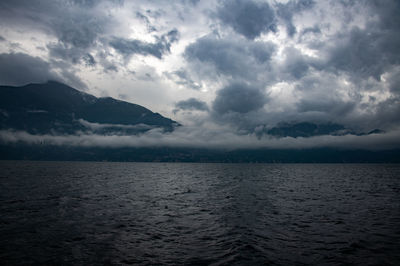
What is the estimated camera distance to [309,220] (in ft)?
83.1

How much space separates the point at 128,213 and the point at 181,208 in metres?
7.66

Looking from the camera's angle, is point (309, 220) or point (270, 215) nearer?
point (309, 220)

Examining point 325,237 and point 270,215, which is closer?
point 325,237

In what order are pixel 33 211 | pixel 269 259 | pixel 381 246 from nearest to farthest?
pixel 269 259 < pixel 381 246 < pixel 33 211

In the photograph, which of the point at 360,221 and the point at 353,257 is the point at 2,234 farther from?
the point at 360,221

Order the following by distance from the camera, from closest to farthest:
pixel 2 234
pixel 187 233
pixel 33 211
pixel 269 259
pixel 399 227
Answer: pixel 269 259 < pixel 2 234 < pixel 187 233 < pixel 399 227 < pixel 33 211

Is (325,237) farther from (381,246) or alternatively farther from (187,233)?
(187,233)

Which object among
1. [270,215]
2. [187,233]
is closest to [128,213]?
[187,233]

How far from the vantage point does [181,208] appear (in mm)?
32031

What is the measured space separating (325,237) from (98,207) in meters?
27.4

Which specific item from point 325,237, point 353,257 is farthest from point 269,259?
point 325,237

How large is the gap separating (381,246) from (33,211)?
3552 centimetres

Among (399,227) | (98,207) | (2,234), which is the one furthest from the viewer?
(98,207)

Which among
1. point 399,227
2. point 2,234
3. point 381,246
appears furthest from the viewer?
point 399,227
